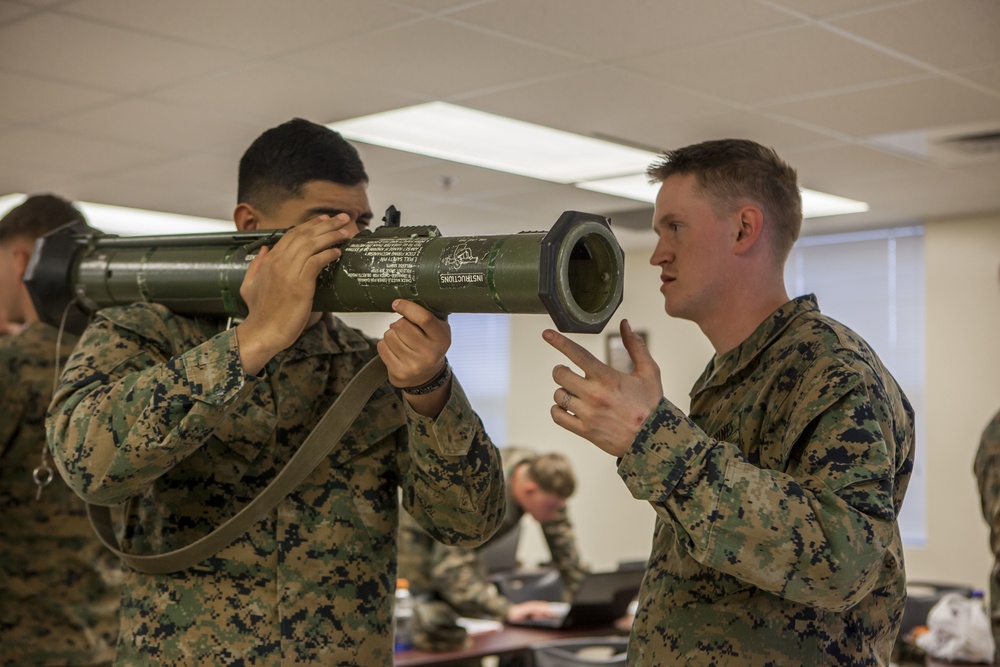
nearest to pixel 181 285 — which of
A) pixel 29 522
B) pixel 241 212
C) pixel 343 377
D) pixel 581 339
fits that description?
pixel 241 212

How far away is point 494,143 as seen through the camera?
4969 mm

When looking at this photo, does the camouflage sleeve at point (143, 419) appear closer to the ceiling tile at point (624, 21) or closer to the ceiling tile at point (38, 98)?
the ceiling tile at point (624, 21)

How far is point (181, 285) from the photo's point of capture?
1.65m

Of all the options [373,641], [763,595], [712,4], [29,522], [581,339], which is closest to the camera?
[763,595]

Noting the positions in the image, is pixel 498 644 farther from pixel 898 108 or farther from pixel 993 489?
pixel 898 108

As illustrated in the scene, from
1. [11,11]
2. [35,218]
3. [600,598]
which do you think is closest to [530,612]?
[600,598]

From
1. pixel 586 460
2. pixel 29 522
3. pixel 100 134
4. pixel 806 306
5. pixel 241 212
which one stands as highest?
pixel 100 134

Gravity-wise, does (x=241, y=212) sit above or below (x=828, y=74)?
below

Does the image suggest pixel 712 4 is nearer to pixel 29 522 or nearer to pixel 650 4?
pixel 650 4

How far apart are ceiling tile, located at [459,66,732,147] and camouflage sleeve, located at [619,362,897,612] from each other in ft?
8.32

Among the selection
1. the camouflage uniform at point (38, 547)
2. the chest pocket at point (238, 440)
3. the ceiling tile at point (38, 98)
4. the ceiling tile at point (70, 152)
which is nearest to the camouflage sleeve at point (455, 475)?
the chest pocket at point (238, 440)

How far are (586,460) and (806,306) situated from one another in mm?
6387

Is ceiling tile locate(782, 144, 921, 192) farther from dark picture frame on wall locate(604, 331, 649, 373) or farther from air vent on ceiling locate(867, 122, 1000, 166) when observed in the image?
dark picture frame on wall locate(604, 331, 649, 373)

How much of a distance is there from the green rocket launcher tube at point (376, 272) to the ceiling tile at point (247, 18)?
1.49 m
